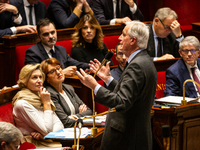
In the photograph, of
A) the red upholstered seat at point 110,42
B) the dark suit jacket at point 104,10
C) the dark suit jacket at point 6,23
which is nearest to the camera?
the dark suit jacket at point 6,23

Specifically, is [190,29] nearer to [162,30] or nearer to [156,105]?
[162,30]

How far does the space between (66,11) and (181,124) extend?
204 cm

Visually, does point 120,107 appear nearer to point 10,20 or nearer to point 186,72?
point 186,72

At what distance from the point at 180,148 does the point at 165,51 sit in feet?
4.72

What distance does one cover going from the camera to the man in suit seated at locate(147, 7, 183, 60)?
380 cm

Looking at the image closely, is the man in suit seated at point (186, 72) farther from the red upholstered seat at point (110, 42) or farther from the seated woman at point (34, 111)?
the seated woman at point (34, 111)

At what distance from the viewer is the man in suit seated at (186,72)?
10.3ft

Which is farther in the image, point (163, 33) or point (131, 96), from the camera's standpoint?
point (163, 33)

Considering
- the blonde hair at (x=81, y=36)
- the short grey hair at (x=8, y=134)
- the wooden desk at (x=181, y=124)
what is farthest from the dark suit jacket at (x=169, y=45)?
the short grey hair at (x=8, y=134)

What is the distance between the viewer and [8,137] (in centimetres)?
156

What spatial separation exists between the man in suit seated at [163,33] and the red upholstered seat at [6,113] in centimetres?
189

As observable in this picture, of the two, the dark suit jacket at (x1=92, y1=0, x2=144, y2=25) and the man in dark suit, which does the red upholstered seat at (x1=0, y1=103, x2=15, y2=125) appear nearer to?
the man in dark suit

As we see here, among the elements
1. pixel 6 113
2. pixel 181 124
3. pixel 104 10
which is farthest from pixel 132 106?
pixel 104 10

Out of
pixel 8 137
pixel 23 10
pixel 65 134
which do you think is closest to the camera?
pixel 8 137
